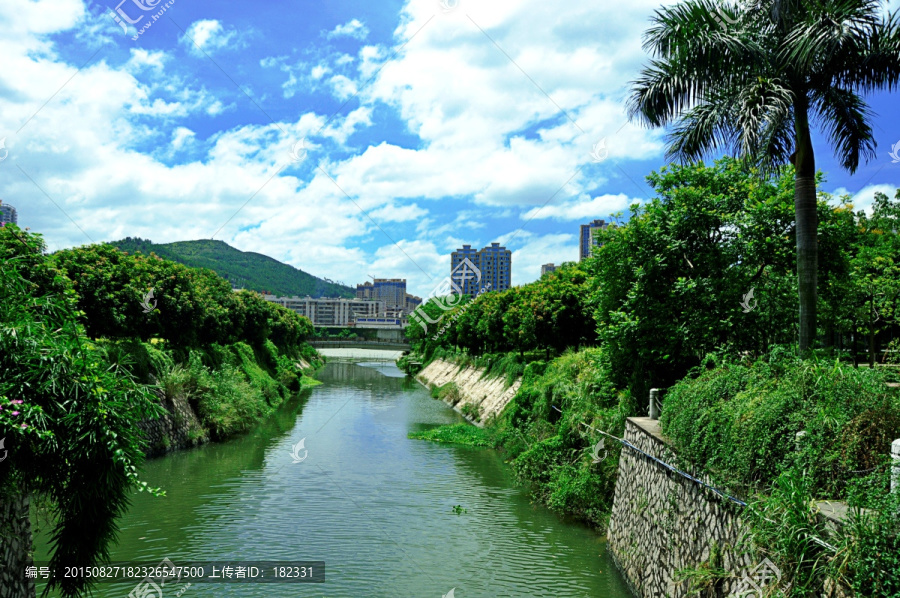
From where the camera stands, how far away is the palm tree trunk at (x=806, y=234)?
12266 millimetres

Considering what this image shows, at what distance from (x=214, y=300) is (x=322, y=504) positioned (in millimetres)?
19654

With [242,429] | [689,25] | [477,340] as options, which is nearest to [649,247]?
[689,25]

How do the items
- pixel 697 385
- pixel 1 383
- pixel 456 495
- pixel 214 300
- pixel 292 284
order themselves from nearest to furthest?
1. pixel 1 383
2. pixel 697 385
3. pixel 456 495
4. pixel 214 300
5. pixel 292 284

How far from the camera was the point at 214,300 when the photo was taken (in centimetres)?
3481

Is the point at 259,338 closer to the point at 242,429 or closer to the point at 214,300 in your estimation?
the point at 214,300

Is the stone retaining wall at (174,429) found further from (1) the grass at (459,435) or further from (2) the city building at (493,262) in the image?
(2) the city building at (493,262)

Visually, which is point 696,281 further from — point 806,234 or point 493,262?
point 493,262

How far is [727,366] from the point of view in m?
11.9

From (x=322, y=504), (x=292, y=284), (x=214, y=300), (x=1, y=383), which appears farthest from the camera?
(x=292, y=284)

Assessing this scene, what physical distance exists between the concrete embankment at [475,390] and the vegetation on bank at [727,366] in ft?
7.60

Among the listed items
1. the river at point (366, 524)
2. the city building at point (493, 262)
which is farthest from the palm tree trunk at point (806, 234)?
the city building at point (493, 262)

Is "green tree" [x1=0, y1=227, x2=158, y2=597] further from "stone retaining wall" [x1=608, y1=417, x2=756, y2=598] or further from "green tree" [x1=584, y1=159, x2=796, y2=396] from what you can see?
"green tree" [x1=584, y1=159, x2=796, y2=396]

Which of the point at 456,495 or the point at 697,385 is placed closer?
the point at 697,385

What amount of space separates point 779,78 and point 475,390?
3141cm
